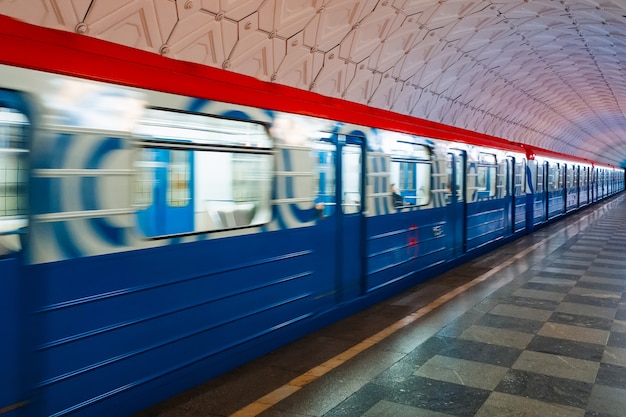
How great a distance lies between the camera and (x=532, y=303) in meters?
6.83

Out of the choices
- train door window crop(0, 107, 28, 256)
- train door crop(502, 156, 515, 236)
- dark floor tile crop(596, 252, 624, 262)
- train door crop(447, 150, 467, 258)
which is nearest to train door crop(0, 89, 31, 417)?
train door window crop(0, 107, 28, 256)

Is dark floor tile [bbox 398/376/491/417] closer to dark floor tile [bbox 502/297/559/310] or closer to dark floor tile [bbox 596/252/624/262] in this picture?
dark floor tile [bbox 502/297/559/310]

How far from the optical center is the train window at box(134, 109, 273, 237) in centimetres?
364

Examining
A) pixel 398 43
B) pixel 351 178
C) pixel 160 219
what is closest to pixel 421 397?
pixel 160 219

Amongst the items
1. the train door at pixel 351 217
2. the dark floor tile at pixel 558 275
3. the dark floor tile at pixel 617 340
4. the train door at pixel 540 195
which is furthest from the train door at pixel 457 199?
the train door at pixel 540 195

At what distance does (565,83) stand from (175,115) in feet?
50.3

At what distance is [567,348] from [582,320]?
3.84 feet

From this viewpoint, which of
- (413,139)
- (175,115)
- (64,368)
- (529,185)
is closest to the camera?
(64,368)

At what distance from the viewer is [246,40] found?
5508mm

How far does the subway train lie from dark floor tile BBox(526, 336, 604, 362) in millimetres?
1988

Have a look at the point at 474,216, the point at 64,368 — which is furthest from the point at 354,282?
the point at 474,216

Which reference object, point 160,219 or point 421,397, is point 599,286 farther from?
point 160,219

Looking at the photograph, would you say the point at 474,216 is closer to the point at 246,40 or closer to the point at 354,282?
the point at 354,282

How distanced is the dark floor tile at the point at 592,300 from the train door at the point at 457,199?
7.46ft
